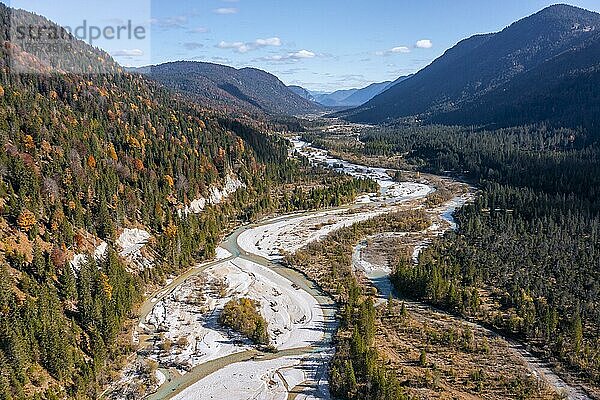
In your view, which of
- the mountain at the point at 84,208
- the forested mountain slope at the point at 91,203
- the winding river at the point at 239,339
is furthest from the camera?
the winding river at the point at 239,339

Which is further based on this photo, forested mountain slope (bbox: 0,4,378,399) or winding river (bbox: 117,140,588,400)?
winding river (bbox: 117,140,588,400)

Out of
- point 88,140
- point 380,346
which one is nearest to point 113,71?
point 88,140

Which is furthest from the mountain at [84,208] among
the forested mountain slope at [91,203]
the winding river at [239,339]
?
the winding river at [239,339]

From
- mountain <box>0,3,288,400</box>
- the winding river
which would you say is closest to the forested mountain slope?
mountain <box>0,3,288,400</box>

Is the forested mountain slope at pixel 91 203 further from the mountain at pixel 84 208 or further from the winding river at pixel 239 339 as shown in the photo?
the winding river at pixel 239 339

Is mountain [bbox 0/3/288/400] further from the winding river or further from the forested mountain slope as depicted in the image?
the winding river

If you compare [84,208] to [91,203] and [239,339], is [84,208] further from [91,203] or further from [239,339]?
[239,339]

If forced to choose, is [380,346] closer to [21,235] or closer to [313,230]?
[21,235]

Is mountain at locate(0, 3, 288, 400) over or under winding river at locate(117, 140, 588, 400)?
over

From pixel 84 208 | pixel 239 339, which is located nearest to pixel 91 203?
pixel 84 208

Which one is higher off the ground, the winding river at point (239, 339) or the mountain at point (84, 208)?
the mountain at point (84, 208)

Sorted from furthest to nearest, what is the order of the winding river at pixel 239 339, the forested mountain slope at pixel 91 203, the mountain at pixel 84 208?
the winding river at pixel 239 339, the forested mountain slope at pixel 91 203, the mountain at pixel 84 208

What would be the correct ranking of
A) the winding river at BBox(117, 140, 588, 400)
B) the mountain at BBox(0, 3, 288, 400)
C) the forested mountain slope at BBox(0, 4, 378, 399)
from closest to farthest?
the mountain at BBox(0, 3, 288, 400) → the forested mountain slope at BBox(0, 4, 378, 399) → the winding river at BBox(117, 140, 588, 400)
